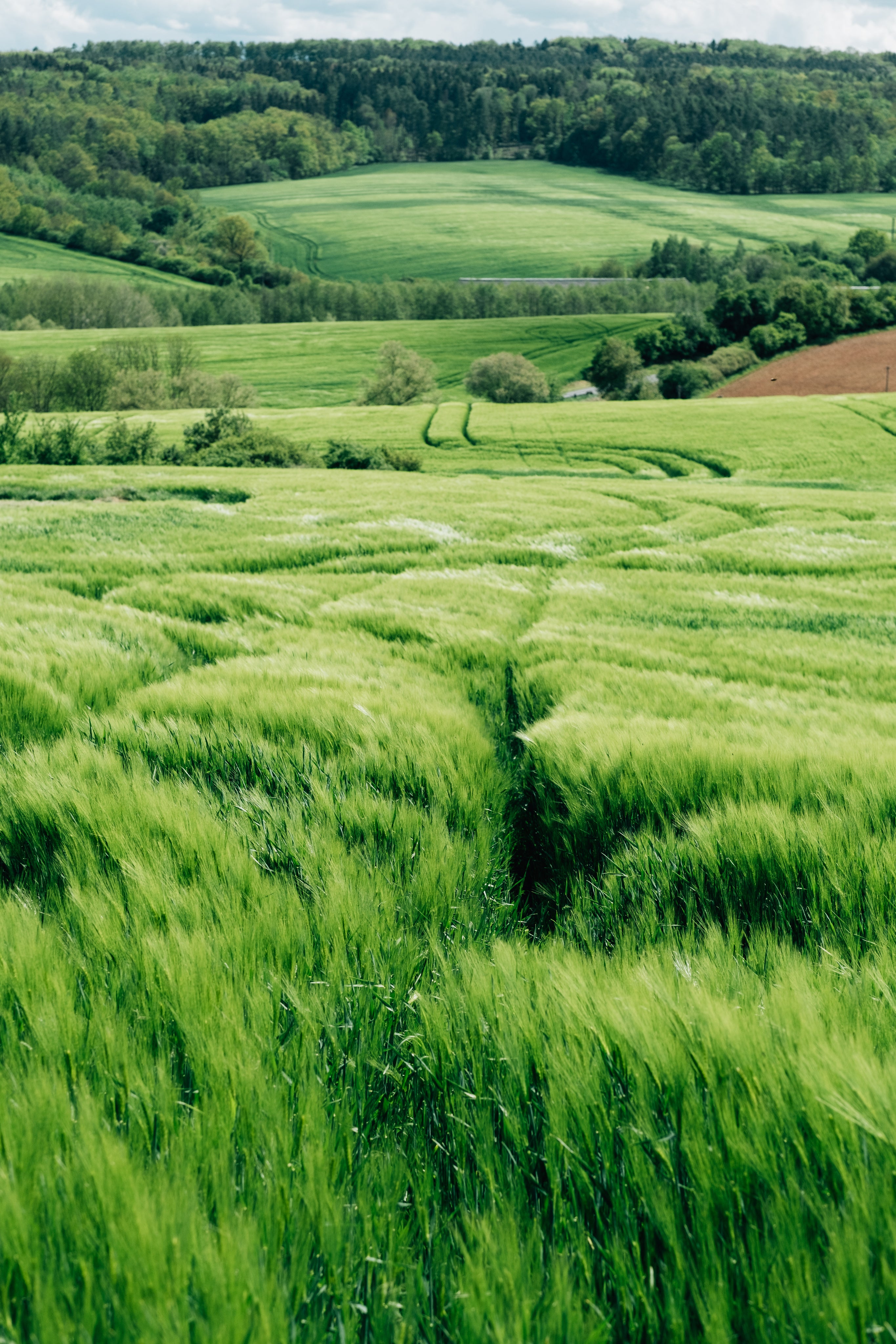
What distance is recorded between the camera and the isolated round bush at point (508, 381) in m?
81.8

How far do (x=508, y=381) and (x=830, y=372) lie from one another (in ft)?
104

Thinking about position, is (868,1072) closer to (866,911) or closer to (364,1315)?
(364,1315)

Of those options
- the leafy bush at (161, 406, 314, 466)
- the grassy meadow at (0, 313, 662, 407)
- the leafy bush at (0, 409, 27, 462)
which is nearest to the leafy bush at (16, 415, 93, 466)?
the leafy bush at (0, 409, 27, 462)

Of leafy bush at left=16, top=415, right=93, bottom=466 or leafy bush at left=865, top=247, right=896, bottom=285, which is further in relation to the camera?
leafy bush at left=865, top=247, right=896, bottom=285

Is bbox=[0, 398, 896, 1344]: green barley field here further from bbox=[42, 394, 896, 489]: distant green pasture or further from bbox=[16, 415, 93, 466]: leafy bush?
bbox=[16, 415, 93, 466]: leafy bush

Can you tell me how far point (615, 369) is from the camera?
287ft

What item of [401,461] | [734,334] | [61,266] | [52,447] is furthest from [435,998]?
[61,266]

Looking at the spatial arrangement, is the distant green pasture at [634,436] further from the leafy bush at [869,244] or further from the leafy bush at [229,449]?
the leafy bush at [869,244]

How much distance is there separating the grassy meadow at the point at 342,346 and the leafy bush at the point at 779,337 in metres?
20.4

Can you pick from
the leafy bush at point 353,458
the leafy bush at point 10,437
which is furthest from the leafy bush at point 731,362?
the leafy bush at point 10,437

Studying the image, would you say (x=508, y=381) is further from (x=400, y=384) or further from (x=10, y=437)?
(x=10, y=437)

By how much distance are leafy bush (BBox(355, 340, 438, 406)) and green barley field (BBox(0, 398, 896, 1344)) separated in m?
79.4

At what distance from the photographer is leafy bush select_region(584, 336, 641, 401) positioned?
87.1 meters

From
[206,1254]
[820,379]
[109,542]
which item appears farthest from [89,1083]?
[820,379]
